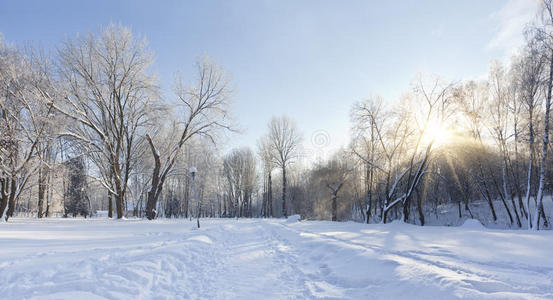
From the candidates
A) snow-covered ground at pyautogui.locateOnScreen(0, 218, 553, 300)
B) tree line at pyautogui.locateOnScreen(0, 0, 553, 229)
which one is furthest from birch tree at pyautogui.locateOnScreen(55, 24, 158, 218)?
snow-covered ground at pyautogui.locateOnScreen(0, 218, 553, 300)

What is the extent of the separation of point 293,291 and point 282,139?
1337 inches

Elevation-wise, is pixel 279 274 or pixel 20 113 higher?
pixel 20 113

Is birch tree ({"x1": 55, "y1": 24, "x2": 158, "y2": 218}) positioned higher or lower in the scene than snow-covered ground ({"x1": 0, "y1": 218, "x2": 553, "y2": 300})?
higher

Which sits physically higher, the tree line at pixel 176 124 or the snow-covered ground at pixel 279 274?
the tree line at pixel 176 124

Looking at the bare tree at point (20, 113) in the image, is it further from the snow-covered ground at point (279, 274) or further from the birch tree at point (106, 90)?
the snow-covered ground at point (279, 274)

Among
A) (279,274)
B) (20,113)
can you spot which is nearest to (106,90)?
(20,113)

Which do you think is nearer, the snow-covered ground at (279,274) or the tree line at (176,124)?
the snow-covered ground at (279,274)

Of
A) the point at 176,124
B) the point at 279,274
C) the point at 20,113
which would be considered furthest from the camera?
the point at 176,124

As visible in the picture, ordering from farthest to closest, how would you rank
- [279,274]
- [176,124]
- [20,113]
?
1. [176,124]
2. [20,113]
3. [279,274]

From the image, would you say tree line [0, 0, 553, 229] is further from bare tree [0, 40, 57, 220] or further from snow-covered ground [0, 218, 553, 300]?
snow-covered ground [0, 218, 553, 300]

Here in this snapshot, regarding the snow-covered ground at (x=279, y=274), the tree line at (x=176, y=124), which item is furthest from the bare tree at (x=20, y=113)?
the snow-covered ground at (x=279, y=274)

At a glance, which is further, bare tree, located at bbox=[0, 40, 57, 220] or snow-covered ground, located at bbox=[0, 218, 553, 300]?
bare tree, located at bbox=[0, 40, 57, 220]

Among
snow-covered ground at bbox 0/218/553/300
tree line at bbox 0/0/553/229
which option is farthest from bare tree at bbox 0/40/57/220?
snow-covered ground at bbox 0/218/553/300

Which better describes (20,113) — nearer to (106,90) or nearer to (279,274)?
(106,90)
